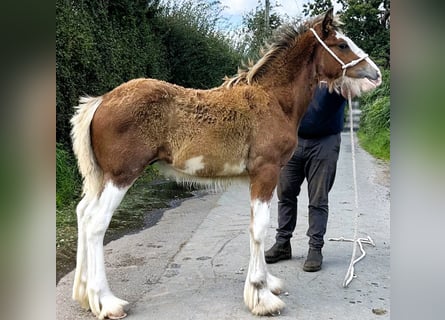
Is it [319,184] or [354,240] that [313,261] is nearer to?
[354,240]

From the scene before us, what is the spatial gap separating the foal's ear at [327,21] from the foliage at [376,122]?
338 millimetres

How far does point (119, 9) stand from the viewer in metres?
2.63

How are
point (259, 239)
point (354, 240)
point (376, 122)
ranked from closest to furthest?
point (259, 239) → point (376, 122) → point (354, 240)

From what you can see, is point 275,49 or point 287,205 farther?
point 287,205

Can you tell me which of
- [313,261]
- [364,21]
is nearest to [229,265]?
[313,261]

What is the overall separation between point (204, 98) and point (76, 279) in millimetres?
963

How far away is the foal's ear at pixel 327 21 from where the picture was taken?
1879 millimetres

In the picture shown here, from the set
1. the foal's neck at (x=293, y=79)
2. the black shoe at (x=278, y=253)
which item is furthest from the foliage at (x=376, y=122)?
the black shoe at (x=278, y=253)

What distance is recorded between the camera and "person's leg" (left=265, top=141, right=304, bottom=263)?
97.7 inches

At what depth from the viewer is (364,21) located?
2014 mm

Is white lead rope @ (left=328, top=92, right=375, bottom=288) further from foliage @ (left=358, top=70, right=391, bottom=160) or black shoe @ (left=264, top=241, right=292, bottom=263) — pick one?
black shoe @ (left=264, top=241, right=292, bottom=263)

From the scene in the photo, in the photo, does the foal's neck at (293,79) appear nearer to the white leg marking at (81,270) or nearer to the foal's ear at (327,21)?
the foal's ear at (327,21)

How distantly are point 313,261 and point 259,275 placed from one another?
1.94 feet
